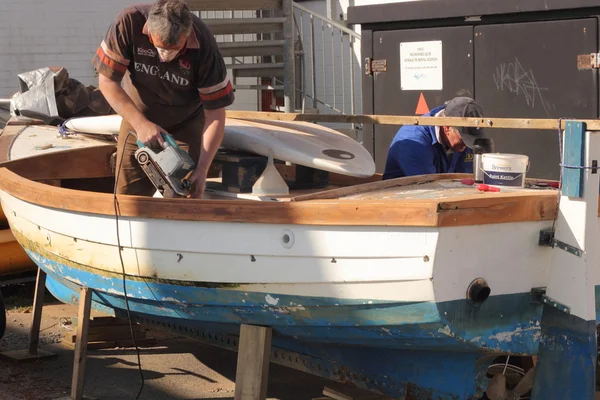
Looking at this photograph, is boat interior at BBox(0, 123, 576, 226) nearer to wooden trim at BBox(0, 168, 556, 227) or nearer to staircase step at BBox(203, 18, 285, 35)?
wooden trim at BBox(0, 168, 556, 227)

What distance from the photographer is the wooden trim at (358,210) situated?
3598 mm

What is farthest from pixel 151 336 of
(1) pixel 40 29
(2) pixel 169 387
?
(1) pixel 40 29

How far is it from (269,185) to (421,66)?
3220 millimetres

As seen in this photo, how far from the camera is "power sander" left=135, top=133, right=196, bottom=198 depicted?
432cm

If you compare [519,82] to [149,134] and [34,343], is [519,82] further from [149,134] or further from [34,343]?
[34,343]

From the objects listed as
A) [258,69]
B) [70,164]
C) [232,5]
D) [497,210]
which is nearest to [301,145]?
[497,210]

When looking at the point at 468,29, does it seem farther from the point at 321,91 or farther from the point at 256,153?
the point at 321,91

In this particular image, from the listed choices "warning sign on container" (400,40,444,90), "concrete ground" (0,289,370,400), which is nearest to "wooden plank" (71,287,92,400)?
"concrete ground" (0,289,370,400)

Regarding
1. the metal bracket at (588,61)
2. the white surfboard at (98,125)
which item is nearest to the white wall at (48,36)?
the white surfboard at (98,125)

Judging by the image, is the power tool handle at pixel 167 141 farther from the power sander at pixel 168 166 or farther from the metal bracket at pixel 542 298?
the metal bracket at pixel 542 298

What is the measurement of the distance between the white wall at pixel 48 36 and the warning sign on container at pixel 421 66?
516 centimetres

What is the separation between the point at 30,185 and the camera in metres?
4.98

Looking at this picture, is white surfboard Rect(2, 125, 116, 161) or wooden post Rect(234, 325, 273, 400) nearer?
wooden post Rect(234, 325, 273, 400)

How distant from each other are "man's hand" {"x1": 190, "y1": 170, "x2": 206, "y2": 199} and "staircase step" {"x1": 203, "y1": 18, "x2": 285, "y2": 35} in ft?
20.9
